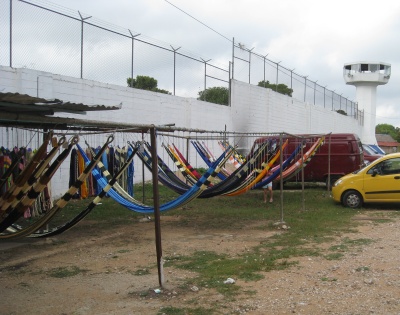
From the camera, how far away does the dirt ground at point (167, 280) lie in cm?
457

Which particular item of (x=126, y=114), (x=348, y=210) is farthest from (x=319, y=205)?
(x=126, y=114)

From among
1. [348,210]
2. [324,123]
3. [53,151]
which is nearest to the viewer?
[53,151]

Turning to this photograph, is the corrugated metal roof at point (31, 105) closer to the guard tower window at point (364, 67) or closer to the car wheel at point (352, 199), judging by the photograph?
the car wheel at point (352, 199)

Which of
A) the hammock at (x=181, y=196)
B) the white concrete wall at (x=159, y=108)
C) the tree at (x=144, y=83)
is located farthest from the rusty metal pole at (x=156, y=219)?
the tree at (x=144, y=83)

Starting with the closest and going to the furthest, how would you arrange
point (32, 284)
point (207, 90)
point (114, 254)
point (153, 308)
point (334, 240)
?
point (153, 308) < point (32, 284) < point (114, 254) < point (334, 240) < point (207, 90)

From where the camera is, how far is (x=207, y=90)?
59.3 feet

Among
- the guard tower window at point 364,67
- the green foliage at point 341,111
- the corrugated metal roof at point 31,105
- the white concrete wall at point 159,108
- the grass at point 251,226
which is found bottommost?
the grass at point 251,226

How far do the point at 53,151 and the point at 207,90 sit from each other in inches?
528

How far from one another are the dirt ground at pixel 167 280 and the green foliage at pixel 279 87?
15.3 m

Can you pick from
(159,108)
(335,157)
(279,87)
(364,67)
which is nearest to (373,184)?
(335,157)

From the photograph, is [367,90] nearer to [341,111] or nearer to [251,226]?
[341,111]

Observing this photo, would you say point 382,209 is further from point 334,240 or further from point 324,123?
point 324,123

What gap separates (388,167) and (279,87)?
46.6 ft

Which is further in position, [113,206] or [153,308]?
[113,206]
